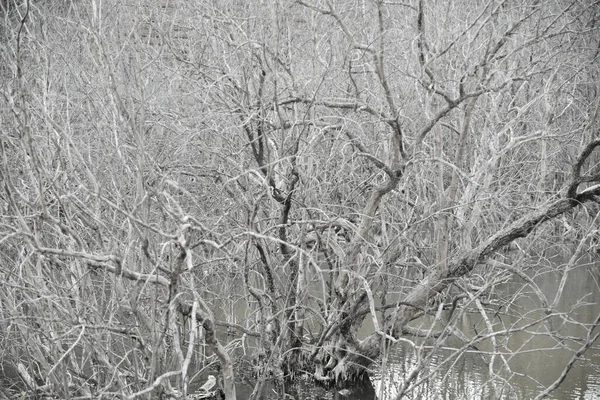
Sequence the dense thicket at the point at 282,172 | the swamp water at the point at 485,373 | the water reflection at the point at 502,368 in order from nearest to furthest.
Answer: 1. the dense thicket at the point at 282,172
2. the water reflection at the point at 502,368
3. the swamp water at the point at 485,373

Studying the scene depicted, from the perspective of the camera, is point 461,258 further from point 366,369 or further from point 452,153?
point 452,153

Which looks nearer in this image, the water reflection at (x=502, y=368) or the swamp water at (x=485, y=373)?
the water reflection at (x=502, y=368)

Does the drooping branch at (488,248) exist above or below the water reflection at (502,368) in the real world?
above

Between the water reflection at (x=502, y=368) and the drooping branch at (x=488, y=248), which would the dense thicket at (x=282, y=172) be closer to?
the drooping branch at (x=488, y=248)

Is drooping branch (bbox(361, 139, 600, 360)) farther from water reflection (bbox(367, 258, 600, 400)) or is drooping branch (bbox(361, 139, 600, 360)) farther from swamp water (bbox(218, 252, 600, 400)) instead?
swamp water (bbox(218, 252, 600, 400))

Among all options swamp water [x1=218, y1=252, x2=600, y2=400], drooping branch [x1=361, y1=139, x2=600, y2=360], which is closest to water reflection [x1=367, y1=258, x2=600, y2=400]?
swamp water [x1=218, y1=252, x2=600, y2=400]

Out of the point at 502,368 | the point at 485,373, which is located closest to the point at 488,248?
the point at 485,373

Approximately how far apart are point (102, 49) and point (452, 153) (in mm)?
6035

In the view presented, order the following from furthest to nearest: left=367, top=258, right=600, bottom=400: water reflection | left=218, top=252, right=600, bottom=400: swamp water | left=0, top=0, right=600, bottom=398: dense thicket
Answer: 1. left=218, top=252, right=600, bottom=400: swamp water
2. left=367, top=258, right=600, bottom=400: water reflection
3. left=0, top=0, right=600, bottom=398: dense thicket

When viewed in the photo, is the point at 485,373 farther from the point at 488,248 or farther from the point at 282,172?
the point at 282,172

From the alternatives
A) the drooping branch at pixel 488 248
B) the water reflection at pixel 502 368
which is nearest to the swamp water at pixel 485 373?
the water reflection at pixel 502 368

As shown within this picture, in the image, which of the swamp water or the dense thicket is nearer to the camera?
the dense thicket

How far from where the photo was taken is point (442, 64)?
908 centimetres

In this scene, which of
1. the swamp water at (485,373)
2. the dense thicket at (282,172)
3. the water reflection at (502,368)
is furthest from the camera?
the swamp water at (485,373)
